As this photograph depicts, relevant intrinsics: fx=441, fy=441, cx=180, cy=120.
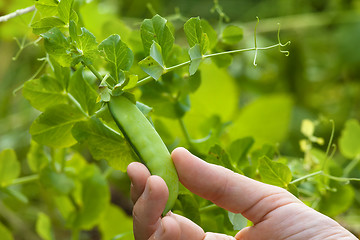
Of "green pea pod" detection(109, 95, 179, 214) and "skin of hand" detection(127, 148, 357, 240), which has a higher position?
"green pea pod" detection(109, 95, 179, 214)

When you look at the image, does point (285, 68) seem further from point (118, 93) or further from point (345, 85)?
point (118, 93)

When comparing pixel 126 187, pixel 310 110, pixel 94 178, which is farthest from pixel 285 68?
pixel 94 178

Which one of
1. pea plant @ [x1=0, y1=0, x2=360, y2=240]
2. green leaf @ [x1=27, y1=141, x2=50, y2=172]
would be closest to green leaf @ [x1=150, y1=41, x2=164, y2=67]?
pea plant @ [x1=0, y1=0, x2=360, y2=240]

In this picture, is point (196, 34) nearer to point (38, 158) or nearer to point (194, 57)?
point (194, 57)

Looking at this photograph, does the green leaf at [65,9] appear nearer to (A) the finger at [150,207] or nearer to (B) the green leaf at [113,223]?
(A) the finger at [150,207]

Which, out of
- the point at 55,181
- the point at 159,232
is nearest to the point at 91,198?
the point at 55,181

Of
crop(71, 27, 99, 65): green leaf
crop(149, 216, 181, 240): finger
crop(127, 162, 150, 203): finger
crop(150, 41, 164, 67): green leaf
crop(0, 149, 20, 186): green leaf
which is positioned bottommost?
crop(0, 149, 20, 186): green leaf

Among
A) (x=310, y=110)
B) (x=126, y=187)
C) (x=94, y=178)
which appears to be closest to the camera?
(x=94, y=178)

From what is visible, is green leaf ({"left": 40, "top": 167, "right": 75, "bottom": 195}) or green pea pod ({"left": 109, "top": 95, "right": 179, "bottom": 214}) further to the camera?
green leaf ({"left": 40, "top": 167, "right": 75, "bottom": 195})

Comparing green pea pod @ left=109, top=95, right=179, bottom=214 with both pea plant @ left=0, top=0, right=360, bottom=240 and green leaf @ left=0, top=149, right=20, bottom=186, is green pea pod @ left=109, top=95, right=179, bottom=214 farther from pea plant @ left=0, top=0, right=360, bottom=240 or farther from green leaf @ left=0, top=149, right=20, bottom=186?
green leaf @ left=0, top=149, right=20, bottom=186

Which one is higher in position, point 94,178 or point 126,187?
point 94,178
